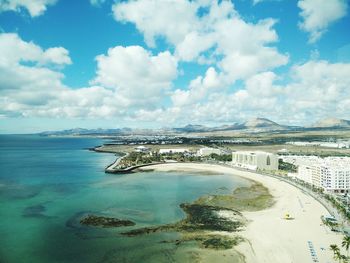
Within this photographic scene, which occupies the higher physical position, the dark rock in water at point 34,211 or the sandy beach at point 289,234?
the dark rock in water at point 34,211

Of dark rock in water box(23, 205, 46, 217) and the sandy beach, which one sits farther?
dark rock in water box(23, 205, 46, 217)

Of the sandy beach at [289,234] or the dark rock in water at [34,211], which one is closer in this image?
the sandy beach at [289,234]

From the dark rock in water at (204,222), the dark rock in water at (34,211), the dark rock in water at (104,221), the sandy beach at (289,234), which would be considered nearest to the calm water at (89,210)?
the dark rock in water at (34,211)

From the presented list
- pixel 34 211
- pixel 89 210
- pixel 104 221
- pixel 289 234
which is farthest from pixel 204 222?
pixel 34 211

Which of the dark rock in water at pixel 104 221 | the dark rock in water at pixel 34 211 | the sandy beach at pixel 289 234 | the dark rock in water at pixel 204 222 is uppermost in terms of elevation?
the dark rock in water at pixel 104 221

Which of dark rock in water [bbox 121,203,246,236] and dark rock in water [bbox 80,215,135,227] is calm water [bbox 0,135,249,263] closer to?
dark rock in water [bbox 80,215,135,227]

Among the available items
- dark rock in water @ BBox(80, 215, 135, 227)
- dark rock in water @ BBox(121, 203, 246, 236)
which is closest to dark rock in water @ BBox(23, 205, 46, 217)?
dark rock in water @ BBox(80, 215, 135, 227)

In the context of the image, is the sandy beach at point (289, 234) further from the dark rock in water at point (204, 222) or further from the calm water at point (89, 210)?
the calm water at point (89, 210)
